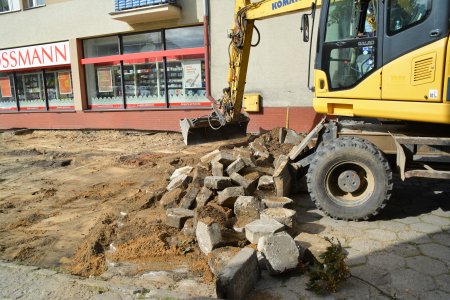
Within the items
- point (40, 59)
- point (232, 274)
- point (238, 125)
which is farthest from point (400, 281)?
point (40, 59)

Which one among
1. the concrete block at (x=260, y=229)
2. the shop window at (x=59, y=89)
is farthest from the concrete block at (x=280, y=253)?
the shop window at (x=59, y=89)

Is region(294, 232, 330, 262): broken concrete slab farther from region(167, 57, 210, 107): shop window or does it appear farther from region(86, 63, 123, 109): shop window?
region(86, 63, 123, 109): shop window

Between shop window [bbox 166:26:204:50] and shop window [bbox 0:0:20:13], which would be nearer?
shop window [bbox 166:26:204:50]

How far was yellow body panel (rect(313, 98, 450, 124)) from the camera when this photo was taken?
4164mm

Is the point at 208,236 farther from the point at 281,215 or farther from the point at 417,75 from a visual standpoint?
the point at 417,75

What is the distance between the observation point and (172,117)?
12.5 m

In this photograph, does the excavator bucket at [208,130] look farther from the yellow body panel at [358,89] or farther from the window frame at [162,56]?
the yellow body panel at [358,89]

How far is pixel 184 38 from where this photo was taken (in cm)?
1209

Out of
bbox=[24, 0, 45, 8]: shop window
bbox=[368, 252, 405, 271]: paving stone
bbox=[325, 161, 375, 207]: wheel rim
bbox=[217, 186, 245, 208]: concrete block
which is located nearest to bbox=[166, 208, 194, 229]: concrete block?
bbox=[217, 186, 245, 208]: concrete block

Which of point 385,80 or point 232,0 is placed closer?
point 385,80

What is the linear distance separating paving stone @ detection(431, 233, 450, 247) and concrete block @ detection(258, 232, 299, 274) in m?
1.87

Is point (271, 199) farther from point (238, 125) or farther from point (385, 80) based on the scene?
point (238, 125)

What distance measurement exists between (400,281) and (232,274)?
5.25 ft

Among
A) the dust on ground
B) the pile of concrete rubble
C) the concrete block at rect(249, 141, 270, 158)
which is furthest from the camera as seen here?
the concrete block at rect(249, 141, 270, 158)
